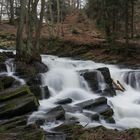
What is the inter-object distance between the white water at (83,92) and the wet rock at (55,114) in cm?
40

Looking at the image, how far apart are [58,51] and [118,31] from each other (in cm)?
571

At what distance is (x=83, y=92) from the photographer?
20.4 m

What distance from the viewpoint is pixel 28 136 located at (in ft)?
37.6

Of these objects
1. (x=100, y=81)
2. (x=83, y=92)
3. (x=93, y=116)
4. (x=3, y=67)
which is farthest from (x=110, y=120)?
(x=3, y=67)

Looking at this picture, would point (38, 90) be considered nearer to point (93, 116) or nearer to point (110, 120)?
point (93, 116)

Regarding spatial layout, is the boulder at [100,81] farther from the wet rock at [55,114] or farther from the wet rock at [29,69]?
the wet rock at [55,114]

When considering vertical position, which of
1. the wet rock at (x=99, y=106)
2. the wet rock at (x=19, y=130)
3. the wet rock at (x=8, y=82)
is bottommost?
the wet rock at (x=99, y=106)

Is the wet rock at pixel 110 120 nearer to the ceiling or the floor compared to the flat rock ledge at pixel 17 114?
nearer to the floor

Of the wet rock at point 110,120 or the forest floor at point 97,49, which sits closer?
the wet rock at point 110,120

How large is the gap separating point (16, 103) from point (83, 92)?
569 cm

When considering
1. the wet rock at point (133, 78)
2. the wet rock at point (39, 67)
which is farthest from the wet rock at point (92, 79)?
the wet rock at point (133, 78)

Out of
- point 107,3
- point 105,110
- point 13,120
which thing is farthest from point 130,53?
point 13,120

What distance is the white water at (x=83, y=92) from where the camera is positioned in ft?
52.7

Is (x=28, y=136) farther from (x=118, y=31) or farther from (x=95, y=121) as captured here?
(x=118, y=31)
